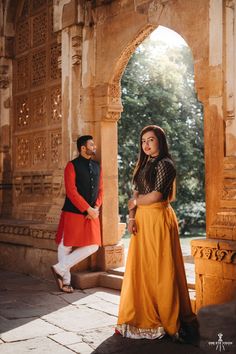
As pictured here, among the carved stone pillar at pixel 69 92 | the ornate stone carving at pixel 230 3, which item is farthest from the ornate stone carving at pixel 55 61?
the ornate stone carving at pixel 230 3

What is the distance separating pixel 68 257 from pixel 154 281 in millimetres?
2241

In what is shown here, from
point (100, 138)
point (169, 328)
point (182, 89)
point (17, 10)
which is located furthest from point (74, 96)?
point (182, 89)

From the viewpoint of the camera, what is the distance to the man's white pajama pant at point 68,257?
19.5 feet

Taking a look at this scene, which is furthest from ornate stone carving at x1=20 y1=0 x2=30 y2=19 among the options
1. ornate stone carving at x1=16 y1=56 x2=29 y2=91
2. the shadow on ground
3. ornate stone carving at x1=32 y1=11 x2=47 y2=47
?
the shadow on ground

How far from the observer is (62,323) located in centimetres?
455

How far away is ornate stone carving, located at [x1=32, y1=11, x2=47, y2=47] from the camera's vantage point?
300 inches

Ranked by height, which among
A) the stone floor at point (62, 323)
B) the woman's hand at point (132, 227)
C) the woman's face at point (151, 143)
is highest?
the woman's face at point (151, 143)

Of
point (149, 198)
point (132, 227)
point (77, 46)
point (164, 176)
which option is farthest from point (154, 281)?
point (77, 46)

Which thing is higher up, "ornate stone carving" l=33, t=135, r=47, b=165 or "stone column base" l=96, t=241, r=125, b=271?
"ornate stone carving" l=33, t=135, r=47, b=165

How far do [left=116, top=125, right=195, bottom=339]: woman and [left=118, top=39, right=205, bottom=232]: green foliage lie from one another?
10.9 metres

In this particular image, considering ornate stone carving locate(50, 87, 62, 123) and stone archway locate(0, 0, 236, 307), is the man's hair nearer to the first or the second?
stone archway locate(0, 0, 236, 307)

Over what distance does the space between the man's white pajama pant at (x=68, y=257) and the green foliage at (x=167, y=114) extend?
29.7 feet

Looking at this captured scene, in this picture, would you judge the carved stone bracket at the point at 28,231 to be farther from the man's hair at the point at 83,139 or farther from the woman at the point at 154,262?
the woman at the point at 154,262

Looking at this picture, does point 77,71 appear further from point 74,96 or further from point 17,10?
point 17,10
